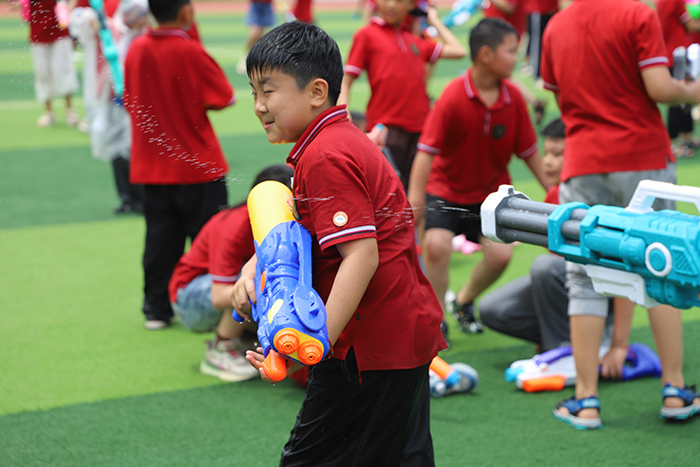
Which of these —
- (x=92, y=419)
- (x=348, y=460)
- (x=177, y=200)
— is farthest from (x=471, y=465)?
(x=177, y=200)

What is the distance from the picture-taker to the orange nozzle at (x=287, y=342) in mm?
1663

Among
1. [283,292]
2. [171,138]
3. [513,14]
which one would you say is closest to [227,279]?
[171,138]

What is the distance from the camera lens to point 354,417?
2.03 meters

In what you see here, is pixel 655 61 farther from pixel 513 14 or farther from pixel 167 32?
pixel 513 14

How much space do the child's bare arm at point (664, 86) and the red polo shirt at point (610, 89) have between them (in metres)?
0.05

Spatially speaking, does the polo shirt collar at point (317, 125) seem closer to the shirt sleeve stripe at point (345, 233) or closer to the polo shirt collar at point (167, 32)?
the shirt sleeve stripe at point (345, 233)

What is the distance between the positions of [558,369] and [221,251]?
5.17ft

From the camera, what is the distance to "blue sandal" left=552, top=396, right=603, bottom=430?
3000 millimetres

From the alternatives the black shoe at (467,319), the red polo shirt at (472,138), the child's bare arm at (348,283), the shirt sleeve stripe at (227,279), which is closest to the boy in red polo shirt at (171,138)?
the shirt sleeve stripe at (227,279)

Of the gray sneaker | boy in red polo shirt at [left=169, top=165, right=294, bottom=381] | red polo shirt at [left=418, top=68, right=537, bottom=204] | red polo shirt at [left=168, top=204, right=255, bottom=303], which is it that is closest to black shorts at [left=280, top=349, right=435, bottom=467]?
boy in red polo shirt at [left=169, top=165, right=294, bottom=381]

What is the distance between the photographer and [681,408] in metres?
3.01

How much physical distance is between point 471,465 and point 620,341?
1.11 metres

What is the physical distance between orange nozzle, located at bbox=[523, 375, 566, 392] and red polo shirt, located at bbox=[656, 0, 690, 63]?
14.7ft

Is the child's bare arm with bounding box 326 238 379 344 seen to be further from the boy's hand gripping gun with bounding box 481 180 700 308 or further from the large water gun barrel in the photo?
the boy's hand gripping gun with bounding box 481 180 700 308
